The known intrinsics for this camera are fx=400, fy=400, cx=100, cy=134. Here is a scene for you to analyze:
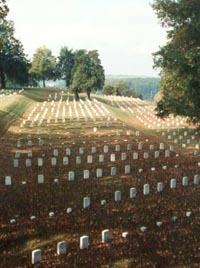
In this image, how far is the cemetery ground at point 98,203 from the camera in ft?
27.9

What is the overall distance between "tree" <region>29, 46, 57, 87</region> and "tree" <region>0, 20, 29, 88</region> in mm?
12782

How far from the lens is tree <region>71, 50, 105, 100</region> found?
55.8 meters

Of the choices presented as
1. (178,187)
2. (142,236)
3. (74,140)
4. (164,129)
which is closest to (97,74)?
(164,129)

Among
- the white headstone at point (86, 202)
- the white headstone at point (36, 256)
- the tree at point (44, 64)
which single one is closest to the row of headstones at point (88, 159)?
the white headstone at point (86, 202)

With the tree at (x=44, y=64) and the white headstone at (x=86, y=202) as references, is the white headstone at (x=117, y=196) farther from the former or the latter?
the tree at (x=44, y=64)

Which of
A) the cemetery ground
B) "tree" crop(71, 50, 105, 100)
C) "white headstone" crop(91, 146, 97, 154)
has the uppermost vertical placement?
"tree" crop(71, 50, 105, 100)

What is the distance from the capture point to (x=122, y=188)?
13.3 metres

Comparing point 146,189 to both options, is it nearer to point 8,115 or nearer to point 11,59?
point 8,115

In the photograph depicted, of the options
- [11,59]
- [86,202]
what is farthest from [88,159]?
[11,59]

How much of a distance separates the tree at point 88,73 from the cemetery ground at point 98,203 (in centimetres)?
3402

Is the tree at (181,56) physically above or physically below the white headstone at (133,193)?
above

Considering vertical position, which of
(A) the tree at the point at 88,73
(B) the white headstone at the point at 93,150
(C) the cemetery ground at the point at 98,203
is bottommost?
(C) the cemetery ground at the point at 98,203

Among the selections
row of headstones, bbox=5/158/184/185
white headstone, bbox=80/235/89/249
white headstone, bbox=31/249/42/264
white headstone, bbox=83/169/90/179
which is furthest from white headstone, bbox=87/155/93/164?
white headstone, bbox=31/249/42/264

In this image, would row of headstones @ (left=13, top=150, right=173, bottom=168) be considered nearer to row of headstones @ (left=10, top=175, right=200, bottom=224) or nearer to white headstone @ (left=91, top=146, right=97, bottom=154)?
white headstone @ (left=91, top=146, right=97, bottom=154)
